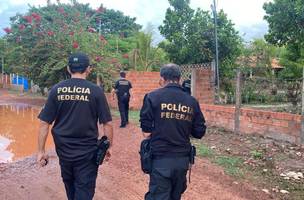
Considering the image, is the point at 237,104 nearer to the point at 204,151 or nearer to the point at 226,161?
the point at 204,151

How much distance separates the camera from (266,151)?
8125 mm

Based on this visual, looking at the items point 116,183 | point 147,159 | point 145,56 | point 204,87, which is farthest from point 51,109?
point 145,56

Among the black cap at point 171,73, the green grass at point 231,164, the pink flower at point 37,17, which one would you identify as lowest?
the green grass at point 231,164

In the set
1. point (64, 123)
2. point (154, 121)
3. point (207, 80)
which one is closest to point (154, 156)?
point (154, 121)

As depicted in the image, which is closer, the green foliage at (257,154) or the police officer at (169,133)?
the police officer at (169,133)

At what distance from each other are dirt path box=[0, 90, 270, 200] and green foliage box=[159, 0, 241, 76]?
10272 mm

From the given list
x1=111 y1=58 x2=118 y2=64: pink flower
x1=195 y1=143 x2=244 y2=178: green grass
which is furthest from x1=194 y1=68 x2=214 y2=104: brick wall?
x1=111 y1=58 x2=118 y2=64: pink flower

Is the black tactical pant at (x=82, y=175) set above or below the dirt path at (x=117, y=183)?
above

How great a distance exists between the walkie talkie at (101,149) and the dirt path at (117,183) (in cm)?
165

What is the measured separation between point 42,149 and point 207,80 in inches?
328

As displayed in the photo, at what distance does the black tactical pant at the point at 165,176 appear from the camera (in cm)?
400

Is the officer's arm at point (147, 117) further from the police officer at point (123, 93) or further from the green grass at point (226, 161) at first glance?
the police officer at point (123, 93)

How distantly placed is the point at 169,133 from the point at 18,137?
868 centimetres

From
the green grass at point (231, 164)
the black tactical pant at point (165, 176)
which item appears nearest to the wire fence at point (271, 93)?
the green grass at point (231, 164)
